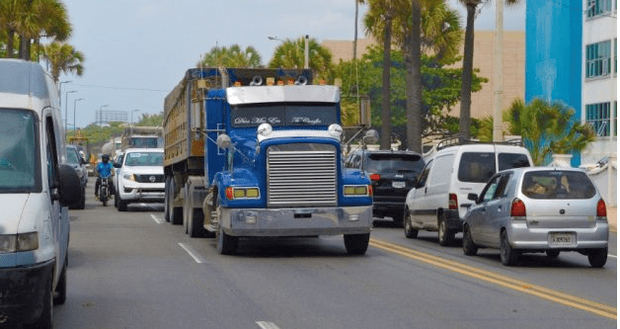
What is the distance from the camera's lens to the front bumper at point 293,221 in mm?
19016

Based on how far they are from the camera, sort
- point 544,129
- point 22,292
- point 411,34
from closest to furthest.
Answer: point 22,292 < point 544,129 < point 411,34

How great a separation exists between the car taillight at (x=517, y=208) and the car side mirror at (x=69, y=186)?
8923 mm

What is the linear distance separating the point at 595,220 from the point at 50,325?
984 cm

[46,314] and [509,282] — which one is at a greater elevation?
[46,314]

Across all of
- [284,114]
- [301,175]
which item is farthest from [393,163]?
[301,175]

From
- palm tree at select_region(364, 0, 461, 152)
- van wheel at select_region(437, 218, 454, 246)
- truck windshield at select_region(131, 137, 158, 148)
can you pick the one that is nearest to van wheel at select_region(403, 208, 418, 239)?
van wheel at select_region(437, 218, 454, 246)

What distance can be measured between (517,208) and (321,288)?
428 cm

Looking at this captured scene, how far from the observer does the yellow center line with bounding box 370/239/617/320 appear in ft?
43.2

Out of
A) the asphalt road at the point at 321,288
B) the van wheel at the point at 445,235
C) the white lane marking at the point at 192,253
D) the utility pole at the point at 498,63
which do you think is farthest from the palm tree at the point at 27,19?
the van wheel at the point at 445,235

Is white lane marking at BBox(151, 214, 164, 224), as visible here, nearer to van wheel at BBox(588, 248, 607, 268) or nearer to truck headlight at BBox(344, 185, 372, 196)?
truck headlight at BBox(344, 185, 372, 196)

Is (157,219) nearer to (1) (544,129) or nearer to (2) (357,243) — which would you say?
(2) (357,243)

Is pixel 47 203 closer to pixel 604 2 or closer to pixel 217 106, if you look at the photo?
pixel 217 106

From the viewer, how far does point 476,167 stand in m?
22.5

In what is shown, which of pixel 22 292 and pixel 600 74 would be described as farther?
pixel 600 74
